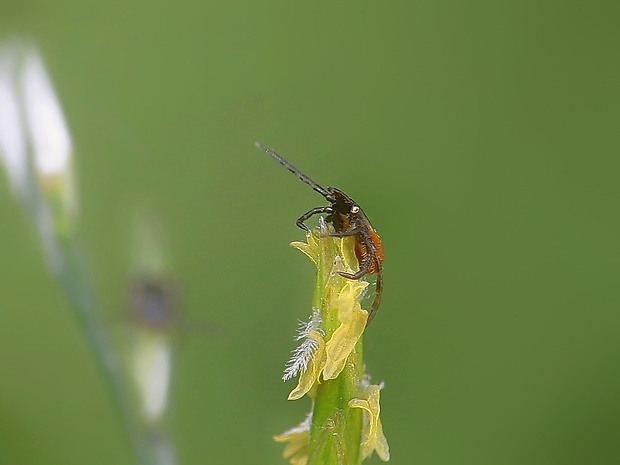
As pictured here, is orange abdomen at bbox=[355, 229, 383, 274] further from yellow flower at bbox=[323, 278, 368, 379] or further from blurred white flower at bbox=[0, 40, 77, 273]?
blurred white flower at bbox=[0, 40, 77, 273]

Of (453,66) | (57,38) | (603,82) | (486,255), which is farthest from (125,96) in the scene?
(603,82)

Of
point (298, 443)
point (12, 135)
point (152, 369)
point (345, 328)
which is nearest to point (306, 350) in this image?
point (345, 328)

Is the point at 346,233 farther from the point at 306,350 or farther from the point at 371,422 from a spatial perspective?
the point at 371,422

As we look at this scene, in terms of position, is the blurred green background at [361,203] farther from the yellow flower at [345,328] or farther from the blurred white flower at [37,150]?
the yellow flower at [345,328]

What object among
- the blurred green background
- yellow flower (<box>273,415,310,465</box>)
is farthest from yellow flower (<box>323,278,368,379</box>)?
the blurred green background

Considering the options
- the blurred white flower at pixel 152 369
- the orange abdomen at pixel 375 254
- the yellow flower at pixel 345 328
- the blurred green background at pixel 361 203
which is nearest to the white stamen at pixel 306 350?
the yellow flower at pixel 345 328
